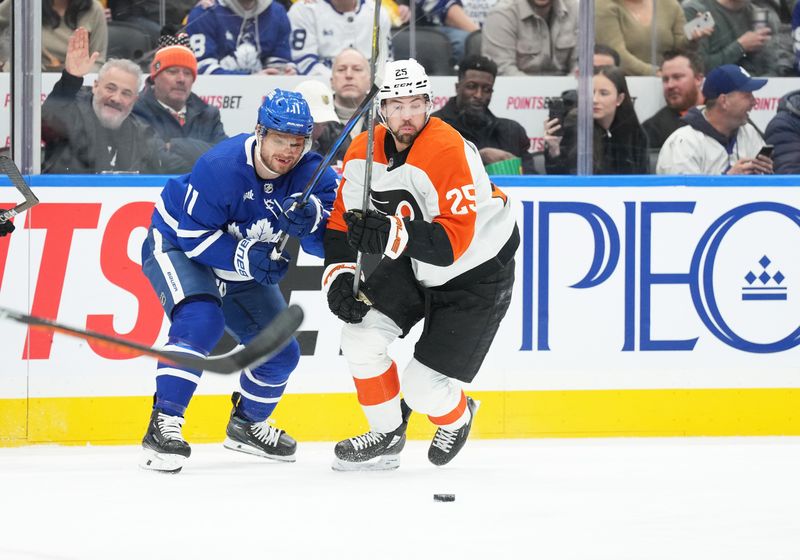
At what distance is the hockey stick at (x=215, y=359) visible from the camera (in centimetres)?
266

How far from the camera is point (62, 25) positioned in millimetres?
4434

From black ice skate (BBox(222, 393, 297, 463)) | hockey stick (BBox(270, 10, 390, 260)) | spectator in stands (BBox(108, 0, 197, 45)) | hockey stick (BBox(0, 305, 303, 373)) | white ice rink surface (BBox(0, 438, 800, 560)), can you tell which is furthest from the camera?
spectator in stands (BBox(108, 0, 197, 45))

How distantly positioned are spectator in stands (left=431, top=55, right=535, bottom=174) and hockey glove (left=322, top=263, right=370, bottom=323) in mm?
1122

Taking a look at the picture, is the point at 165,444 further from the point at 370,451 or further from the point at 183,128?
the point at 183,128

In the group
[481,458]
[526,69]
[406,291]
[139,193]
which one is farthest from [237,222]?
[526,69]

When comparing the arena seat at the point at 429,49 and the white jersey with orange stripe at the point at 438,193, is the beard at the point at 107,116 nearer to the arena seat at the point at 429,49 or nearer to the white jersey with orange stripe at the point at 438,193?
the arena seat at the point at 429,49

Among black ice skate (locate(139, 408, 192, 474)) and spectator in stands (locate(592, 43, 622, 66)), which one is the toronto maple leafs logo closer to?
black ice skate (locate(139, 408, 192, 474))

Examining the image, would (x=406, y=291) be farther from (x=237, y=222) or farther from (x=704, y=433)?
(x=704, y=433)

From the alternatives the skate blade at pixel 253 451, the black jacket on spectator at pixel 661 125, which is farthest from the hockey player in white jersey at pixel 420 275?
the black jacket on spectator at pixel 661 125

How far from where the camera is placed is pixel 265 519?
3.07m

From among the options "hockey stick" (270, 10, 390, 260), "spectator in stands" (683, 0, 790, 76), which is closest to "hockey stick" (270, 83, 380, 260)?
"hockey stick" (270, 10, 390, 260)

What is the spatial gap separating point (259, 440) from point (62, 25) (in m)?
1.61

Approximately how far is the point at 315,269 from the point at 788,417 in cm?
179

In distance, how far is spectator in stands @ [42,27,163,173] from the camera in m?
4.43
